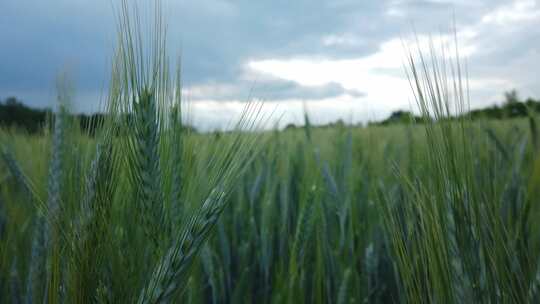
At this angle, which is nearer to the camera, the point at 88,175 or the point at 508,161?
the point at 88,175

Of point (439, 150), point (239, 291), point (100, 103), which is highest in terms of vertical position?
point (100, 103)

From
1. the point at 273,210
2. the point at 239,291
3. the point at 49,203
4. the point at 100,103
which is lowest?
the point at 239,291

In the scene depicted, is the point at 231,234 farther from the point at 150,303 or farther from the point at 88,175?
the point at 150,303

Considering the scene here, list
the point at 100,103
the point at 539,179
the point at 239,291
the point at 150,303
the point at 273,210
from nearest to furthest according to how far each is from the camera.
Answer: the point at 150,303, the point at 100,103, the point at 539,179, the point at 239,291, the point at 273,210

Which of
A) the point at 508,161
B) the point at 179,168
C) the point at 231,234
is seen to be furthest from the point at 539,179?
the point at 231,234

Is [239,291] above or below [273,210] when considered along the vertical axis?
below

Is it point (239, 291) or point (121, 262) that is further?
point (239, 291)

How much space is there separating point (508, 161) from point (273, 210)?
39.7 inches

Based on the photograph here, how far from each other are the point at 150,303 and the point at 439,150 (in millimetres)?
491

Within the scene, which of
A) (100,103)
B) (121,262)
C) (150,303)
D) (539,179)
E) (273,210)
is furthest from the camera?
(273,210)

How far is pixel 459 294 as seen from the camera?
2.17 feet

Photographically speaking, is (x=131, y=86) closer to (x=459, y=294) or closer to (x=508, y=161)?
(x=459, y=294)

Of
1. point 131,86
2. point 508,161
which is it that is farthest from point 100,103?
point 508,161

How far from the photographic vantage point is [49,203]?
3.07 feet
